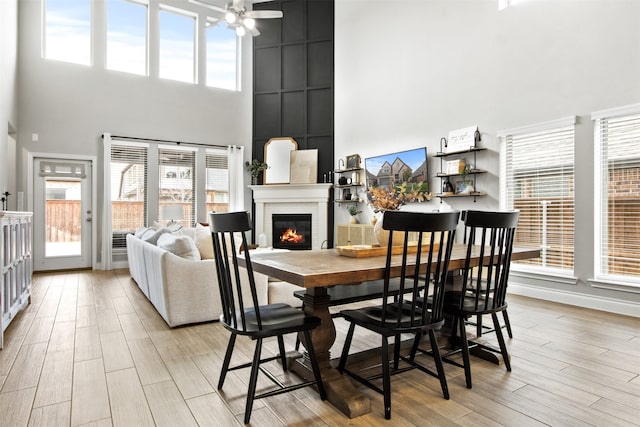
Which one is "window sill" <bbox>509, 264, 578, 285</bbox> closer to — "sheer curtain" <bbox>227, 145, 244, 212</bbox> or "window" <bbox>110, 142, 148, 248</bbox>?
"sheer curtain" <bbox>227, 145, 244, 212</bbox>

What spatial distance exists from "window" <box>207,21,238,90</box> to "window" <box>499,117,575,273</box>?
231 inches

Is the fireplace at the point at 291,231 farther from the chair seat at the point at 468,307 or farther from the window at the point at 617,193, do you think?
the chair seat at the point at 468,307

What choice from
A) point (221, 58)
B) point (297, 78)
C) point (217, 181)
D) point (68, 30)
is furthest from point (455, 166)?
point (68, 30)

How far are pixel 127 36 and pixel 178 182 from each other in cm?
288

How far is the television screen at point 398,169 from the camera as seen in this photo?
5.80 meters

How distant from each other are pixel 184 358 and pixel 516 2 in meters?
5.33

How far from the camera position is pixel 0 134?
5105 millimetres

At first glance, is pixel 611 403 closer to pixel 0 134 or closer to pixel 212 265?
pixel 212 265

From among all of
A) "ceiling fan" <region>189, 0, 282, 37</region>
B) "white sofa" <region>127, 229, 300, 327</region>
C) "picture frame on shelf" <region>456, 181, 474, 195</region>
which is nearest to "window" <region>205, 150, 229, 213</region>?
"ceiling fan" <region>189, 0, 282, 37</region>

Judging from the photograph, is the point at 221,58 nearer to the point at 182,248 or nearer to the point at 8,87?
the point at 8,87

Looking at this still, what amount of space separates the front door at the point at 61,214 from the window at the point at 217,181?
215cm

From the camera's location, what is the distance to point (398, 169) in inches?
244

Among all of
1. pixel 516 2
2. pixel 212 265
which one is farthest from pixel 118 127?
pixel 516 2

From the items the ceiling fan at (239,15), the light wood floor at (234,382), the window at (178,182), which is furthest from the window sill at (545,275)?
the window at (178,182)
